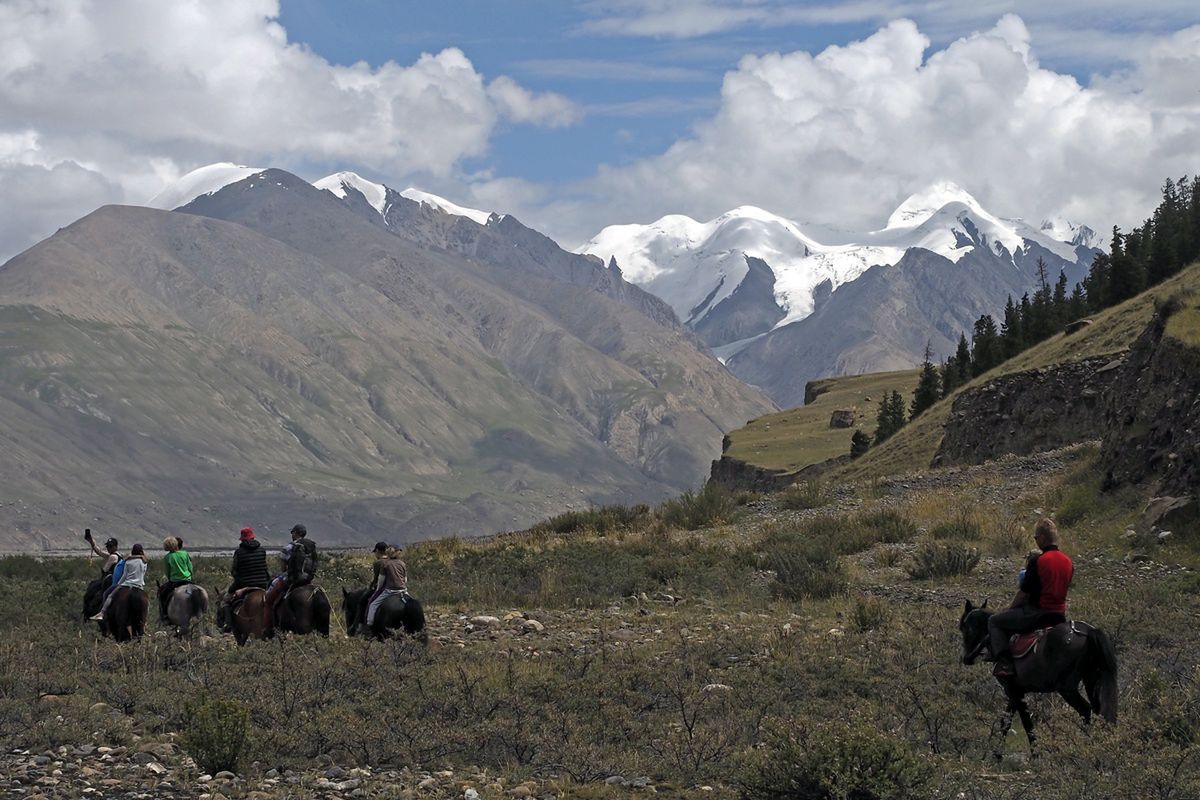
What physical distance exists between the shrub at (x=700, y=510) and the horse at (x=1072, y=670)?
1117 inches

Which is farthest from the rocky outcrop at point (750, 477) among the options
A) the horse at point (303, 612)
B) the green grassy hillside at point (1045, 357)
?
the horse at point (303, 612)

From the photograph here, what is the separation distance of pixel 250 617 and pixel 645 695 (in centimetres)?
812

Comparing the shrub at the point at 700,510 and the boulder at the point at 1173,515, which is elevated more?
the shrub at the point at 700,510

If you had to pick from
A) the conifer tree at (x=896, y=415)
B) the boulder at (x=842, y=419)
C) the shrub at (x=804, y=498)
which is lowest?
the shrub at (x=804, y=498)

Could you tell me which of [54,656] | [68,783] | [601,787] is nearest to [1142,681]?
[601,787]

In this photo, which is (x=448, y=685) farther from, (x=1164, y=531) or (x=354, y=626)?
(x=1164, y=531)

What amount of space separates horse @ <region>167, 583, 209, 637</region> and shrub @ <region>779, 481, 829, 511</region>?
Result: 76.3ft

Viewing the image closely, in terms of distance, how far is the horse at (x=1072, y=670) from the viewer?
13.8 meters

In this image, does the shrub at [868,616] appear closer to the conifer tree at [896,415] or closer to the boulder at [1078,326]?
the boulder at [1078,326]

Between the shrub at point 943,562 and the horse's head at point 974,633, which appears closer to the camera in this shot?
the horse's head at point 974,633

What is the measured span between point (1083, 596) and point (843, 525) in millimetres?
12303

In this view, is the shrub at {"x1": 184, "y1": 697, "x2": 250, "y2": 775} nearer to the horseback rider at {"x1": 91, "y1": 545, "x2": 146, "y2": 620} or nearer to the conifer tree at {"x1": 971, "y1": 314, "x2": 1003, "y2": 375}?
the horseback rider at {"x1": 91, "y1": 545, "x2": 146, "y2": 620}

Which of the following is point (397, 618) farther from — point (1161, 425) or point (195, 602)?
point (1161, 425)

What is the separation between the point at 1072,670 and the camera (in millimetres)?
13961
